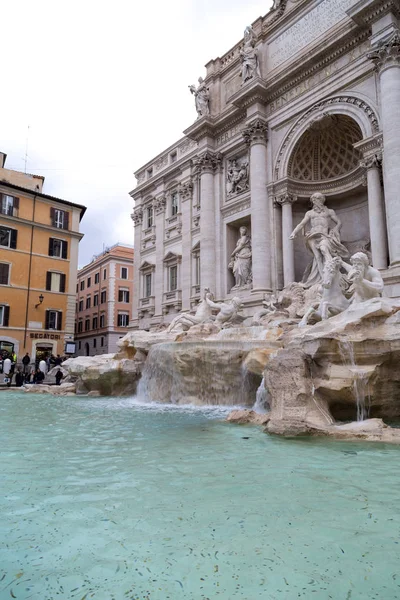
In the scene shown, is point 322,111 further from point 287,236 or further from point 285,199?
point 287,236

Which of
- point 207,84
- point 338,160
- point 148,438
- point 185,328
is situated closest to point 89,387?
point 185,328

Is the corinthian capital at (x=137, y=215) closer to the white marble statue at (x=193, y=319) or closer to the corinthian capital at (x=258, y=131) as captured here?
the corinthian capital at (x=258, y=131)

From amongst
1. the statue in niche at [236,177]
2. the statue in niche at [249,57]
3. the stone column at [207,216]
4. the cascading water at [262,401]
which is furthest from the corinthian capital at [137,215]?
the cascading water at [262,401]

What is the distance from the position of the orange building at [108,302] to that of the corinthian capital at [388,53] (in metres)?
32.5

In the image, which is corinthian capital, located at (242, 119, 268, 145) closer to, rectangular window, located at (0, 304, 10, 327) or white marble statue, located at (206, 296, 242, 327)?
white marble statue, located at (206, 296, 242, 327)

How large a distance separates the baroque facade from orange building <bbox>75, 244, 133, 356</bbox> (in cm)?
1817

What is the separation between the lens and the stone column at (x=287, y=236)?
58.3ft

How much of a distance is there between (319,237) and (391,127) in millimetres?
4394

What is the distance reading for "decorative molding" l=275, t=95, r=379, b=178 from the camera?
15.3 m

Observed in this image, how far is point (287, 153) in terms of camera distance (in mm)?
18516

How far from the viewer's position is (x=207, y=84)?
2366cm

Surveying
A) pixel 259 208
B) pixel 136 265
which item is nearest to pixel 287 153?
pixel 259 208

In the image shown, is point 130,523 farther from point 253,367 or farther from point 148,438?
point 253,367

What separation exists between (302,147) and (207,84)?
27.8ft
